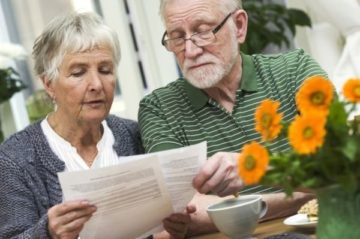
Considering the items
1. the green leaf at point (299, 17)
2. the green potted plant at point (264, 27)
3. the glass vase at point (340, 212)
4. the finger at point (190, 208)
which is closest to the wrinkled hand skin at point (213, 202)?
the finger at point (190, 208)

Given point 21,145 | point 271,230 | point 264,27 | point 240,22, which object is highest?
point 264,27

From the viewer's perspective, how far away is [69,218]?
1424 millimetres

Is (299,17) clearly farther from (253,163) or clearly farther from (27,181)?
(253,163)

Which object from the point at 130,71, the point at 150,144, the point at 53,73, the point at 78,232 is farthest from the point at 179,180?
the point at 130,71

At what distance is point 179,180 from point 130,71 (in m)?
2.29

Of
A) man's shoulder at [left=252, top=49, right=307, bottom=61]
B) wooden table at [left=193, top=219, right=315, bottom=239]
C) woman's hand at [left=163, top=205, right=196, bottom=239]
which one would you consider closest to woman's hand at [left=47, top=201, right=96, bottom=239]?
woman's hand at [left=163, top=205, right=196, bottom=239]

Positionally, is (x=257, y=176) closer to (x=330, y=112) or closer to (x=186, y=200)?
(x=330, y=112)

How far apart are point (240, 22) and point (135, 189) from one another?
824 millimetres

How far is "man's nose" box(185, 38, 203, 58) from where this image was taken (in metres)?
1.84

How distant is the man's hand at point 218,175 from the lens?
1.40m

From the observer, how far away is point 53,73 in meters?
1.88

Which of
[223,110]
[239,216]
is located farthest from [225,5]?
[239,216]

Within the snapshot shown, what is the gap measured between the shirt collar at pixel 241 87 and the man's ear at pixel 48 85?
42cm

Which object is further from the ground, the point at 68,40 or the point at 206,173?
the point at 68,40
